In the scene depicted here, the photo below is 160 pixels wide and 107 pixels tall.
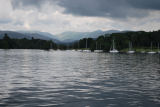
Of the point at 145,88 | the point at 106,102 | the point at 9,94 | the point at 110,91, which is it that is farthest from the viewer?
the point at 145,88

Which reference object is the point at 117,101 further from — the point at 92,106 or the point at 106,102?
the point at 92,106

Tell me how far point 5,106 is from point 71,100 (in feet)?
17.0

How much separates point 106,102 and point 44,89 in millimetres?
7815

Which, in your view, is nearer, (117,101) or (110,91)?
(117,101)

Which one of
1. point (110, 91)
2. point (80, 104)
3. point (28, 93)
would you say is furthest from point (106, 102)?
point (28, 93)

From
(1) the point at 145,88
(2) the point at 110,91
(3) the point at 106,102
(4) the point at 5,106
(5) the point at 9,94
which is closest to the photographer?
(4) the point at 5,106

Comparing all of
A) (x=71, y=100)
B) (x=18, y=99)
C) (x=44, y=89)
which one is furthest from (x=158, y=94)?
(x=18, y=99)

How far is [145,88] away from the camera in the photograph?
992 inches

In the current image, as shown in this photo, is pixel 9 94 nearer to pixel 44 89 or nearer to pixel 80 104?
pixel 44 89

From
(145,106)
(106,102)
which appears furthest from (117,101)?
(145,106)

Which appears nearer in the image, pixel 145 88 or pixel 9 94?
pixel 9 94

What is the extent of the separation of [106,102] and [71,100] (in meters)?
2.85

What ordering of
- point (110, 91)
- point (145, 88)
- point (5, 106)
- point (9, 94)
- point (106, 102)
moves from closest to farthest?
point (5, 106), point (106, 102), point (9, 94), point (110, 91), point (145, 88)

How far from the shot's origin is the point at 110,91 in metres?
23.2
